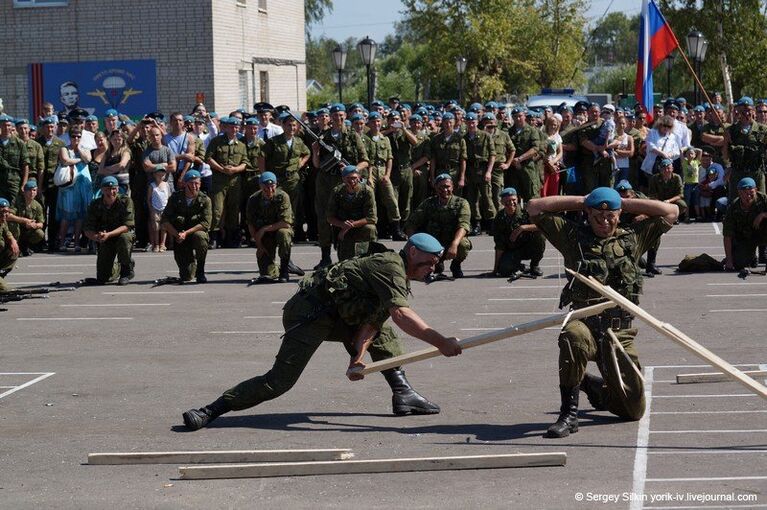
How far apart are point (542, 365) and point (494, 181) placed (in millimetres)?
10347

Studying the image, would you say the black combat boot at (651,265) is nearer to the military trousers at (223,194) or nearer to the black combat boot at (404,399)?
the military trousers at (223,194)

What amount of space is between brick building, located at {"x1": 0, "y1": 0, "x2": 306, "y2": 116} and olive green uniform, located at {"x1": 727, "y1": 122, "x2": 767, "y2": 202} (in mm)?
15438

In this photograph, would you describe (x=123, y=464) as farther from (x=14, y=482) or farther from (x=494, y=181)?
(x=494, y=181)

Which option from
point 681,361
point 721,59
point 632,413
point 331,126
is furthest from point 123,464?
point 721,59

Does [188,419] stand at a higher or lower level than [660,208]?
lower

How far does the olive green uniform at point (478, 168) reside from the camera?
22.1m

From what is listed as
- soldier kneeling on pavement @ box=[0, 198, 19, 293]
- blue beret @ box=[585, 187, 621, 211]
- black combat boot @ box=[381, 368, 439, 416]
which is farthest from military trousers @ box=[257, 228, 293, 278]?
blue beret @ box=[585, 187, 621, 211]

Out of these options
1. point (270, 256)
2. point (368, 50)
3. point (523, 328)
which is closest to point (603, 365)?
point (523, 328)

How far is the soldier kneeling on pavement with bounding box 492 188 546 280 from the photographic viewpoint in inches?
719

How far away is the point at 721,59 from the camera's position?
1740 inches

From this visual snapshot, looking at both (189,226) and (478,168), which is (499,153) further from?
(189,226)

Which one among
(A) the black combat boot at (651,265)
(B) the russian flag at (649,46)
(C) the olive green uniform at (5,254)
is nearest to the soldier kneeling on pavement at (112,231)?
(C) the olive green uniform at (5,254)

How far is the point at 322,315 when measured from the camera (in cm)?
989

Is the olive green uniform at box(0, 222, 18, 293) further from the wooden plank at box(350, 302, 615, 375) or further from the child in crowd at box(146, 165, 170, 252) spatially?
the wooden plank at box(350, 302, 615, 375)
